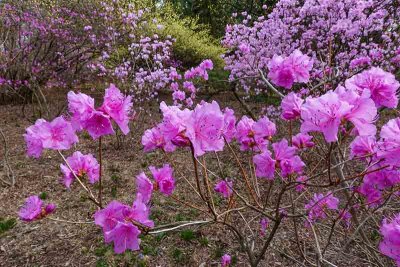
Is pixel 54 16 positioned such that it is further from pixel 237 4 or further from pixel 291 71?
pixel 237 4

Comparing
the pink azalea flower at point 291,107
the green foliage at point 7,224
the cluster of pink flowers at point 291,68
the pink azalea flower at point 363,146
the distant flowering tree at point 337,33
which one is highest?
the cluster of pink flowers at point 291,68

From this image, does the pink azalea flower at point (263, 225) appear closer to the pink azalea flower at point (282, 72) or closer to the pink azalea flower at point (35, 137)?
the pink azalea flower at point (282, 72)

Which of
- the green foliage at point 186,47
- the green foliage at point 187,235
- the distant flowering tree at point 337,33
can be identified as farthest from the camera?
the green foliage at point 186,47

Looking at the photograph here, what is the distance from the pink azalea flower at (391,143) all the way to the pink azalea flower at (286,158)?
21.0 inches

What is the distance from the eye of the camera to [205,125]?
1.15 meters

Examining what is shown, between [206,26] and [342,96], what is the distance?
15240 mm

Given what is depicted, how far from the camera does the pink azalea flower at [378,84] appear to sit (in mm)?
1244

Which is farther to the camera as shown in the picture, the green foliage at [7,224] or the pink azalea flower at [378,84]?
the green foliage at [7,224]

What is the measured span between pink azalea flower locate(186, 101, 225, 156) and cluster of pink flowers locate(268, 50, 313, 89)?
0.57 meters

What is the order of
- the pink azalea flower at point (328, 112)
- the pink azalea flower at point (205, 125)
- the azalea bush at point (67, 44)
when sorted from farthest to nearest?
1. the azalea bush at point (67, 44)
2. the pink azalea flower at point (205, 125)
3. the pink azalea flower at point (328, 112)

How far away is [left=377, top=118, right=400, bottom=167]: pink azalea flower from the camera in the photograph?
3.46 feet

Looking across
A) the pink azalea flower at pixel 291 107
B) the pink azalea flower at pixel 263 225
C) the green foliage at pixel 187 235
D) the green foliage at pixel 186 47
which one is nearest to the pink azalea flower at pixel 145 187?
the pink azalea flower at pixel 291 107

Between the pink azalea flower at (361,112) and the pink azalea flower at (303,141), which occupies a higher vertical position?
the pink azalea flower at (361,112)

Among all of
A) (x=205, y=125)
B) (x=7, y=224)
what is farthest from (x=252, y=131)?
(x=7, y=224)
